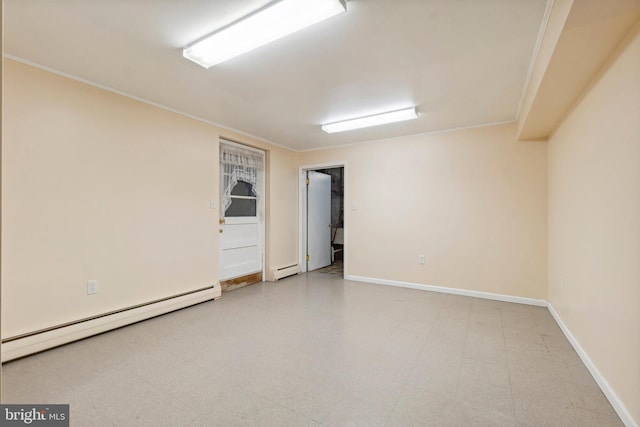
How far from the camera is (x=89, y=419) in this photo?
6.09 ft

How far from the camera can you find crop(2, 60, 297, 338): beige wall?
2.53 meters

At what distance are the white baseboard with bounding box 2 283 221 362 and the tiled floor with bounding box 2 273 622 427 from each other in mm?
68

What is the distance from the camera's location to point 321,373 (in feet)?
7.57

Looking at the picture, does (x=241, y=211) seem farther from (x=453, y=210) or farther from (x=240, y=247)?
(x=453, y=210)

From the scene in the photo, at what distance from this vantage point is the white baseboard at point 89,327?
8.13 ft

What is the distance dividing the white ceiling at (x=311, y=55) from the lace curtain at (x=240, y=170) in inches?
30.4

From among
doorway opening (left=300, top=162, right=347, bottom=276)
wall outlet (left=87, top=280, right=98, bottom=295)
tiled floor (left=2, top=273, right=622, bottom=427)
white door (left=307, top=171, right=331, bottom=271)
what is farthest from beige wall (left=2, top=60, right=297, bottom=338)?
white door (left=307, top=171, right=331, bottom=271)

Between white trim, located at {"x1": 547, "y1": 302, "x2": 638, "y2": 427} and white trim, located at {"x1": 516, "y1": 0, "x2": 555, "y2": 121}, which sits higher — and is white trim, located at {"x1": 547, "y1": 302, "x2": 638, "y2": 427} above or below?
below

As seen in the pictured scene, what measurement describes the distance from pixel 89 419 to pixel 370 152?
166 inches

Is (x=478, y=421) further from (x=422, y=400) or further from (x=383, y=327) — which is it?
(x=383, y=327)

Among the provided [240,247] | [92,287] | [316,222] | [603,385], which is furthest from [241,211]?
[603,385]

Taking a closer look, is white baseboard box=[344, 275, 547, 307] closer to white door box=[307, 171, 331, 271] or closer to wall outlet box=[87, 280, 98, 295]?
white door box=[307, 171, 331, 271]

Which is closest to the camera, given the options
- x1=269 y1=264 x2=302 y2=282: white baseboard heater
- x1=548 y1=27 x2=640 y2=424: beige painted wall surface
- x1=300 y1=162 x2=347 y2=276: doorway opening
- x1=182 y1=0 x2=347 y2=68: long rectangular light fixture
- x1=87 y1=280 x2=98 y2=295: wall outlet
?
x1=548 y1=27 x2=640 y2=424: beige painted wall surface

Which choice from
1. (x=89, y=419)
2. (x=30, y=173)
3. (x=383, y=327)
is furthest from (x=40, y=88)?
(x=383, y=327)
